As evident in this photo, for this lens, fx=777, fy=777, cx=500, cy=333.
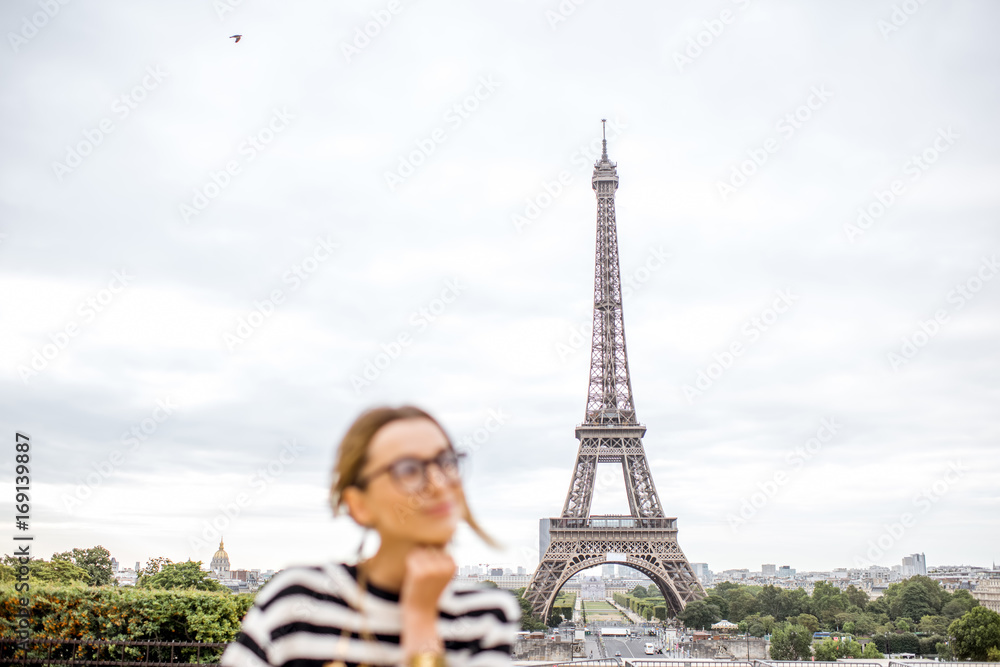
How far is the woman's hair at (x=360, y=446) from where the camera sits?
6.15ft

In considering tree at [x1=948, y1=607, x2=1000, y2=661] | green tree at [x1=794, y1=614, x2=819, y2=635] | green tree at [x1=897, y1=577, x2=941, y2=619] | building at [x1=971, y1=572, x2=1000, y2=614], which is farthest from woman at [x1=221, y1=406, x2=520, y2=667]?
building at [x1=971, y1=572, x2=1000, y2=614]

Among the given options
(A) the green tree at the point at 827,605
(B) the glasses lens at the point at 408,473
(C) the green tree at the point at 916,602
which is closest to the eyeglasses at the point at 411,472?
(B) the glasses lens at the point at 408,473

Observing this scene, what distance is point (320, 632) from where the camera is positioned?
1.88 metres

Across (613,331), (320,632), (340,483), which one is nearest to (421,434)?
(340,483)

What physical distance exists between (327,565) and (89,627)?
15.3m

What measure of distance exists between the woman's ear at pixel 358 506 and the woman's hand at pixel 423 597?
192 mm

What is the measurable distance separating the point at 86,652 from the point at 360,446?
15.2 m

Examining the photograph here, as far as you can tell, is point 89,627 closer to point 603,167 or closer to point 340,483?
point 340,483

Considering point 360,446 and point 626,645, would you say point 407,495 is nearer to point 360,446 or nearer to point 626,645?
point 360,446

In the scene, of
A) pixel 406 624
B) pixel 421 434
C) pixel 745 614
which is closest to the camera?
pixel 406 624

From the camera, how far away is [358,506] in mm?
1883

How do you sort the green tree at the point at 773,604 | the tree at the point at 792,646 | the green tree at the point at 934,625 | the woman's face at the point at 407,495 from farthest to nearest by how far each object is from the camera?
the green tree at the point at 773,604 < the green tree at the point at 934,625 < the tree at the point at 792,646 < the woman's face at the point at 407,495

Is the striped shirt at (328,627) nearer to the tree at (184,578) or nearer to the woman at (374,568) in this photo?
the woman at (374,568)

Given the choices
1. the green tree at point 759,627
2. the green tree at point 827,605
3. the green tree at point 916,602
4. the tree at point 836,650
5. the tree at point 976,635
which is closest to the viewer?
the tree at point 976,635
